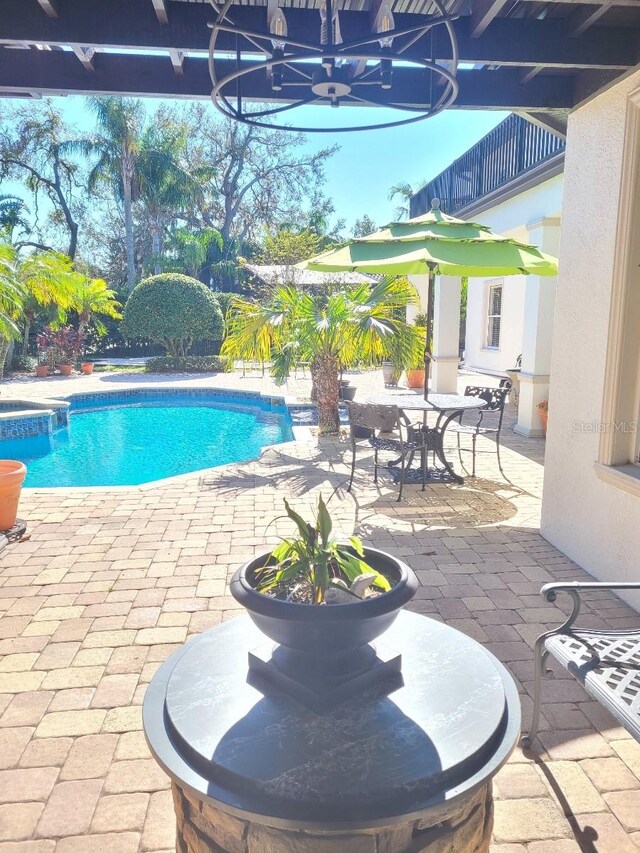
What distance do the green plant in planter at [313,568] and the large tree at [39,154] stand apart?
28.7m

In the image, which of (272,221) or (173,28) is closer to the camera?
(173,28)

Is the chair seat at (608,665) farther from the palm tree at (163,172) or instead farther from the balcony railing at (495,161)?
the palm tree at (163,172)

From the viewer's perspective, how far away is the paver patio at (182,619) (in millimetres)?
2049

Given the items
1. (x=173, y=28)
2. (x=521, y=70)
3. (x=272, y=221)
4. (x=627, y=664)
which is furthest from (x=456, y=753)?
(x=272, y=221)

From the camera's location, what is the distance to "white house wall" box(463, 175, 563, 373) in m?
8.38

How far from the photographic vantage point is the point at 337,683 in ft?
5.06

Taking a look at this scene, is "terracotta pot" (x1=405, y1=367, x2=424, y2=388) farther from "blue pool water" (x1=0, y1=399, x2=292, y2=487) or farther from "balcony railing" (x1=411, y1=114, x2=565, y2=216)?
"balcony railing" (x1=411, y1=114, x2=565, y2=216)

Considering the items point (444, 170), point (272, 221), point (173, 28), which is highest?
point (272, 221)

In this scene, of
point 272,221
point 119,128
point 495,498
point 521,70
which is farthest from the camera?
point 272,221

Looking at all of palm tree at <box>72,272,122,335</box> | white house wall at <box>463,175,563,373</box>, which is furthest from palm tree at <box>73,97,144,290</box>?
white house wall at <box>463,175,563,373</box>

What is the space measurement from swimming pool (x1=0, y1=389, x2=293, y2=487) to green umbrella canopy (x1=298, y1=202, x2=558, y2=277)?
397 cm

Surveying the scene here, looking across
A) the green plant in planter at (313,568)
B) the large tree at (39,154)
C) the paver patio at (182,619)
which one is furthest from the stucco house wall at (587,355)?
the large tree at (39,154)

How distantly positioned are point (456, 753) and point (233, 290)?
28427 mm

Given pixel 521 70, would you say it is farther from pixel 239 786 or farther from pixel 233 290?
pixel 233 290
